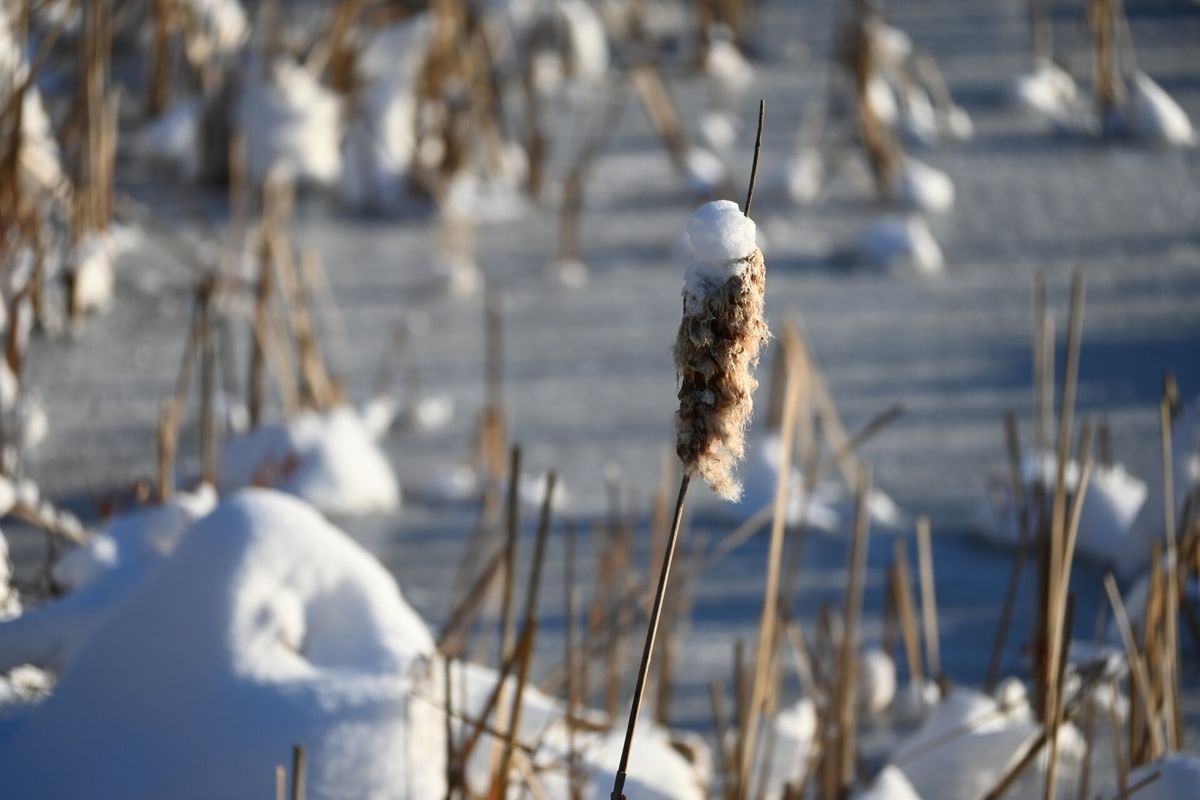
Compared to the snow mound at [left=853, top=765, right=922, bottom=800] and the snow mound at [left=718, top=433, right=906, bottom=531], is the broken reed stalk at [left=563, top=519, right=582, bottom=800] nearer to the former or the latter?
the snow mound at [left=853, top=765, right=922, bottom=800]

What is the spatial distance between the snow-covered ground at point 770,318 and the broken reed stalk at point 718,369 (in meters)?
0.80

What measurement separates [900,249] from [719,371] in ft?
5.68

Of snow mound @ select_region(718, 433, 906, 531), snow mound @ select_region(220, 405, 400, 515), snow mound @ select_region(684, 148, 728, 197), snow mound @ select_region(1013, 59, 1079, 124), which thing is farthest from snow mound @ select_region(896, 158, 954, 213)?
snow mound @ select_region(220, 405, 400, 515)

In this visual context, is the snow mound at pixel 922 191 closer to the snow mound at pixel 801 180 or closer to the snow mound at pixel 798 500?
the snow mound at pixel 801 180

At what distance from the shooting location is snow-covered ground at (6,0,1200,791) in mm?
1487

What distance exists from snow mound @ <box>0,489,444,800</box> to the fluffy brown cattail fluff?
0.36m

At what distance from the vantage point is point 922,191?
2.29 meters

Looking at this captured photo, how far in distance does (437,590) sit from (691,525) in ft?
1.03

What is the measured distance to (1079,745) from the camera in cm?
118

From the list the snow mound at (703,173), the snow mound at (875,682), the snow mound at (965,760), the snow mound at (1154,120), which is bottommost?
the snow mound at (875,682)

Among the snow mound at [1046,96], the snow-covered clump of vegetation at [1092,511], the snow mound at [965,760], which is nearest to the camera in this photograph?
the snow mound at [965,760]

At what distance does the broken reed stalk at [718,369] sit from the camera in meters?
0.46

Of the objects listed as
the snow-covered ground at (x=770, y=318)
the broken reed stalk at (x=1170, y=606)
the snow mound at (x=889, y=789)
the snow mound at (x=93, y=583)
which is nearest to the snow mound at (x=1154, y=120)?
the snow-covered ground at (x=770, y=318)

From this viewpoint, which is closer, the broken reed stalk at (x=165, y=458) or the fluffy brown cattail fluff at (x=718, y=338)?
the fluffy brown cattail fluff at (x=718, y=338)
